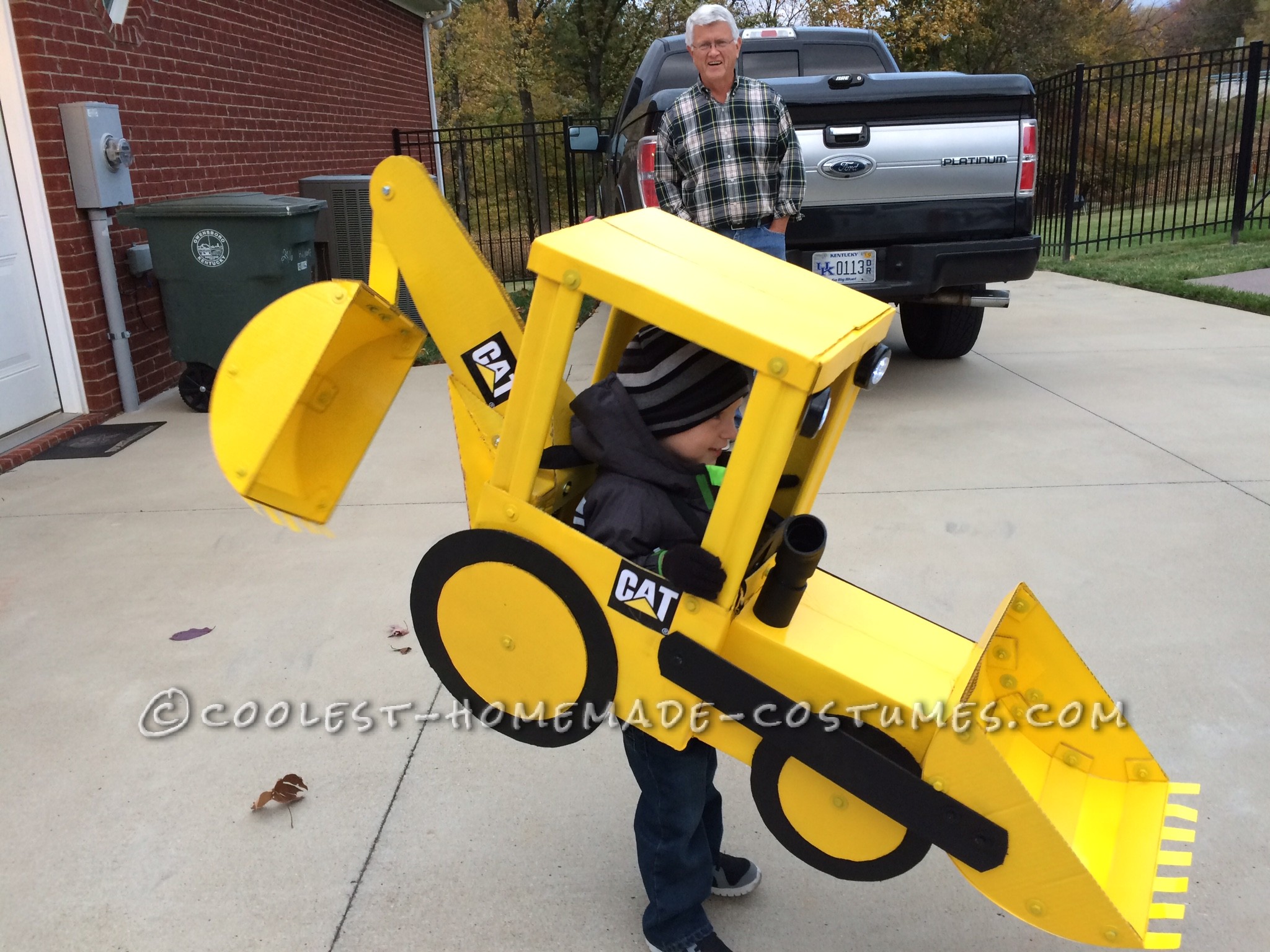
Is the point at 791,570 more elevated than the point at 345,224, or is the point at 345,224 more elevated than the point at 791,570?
the point at 345,224

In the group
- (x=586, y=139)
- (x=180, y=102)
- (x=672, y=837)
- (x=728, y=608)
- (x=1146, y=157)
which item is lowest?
(x=672, y=837)

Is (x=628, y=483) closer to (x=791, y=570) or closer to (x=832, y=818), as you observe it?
(x=791, y=570)

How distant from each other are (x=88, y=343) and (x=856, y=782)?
5716 mm

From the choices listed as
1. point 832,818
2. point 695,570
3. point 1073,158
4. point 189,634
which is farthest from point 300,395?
point 1073,158

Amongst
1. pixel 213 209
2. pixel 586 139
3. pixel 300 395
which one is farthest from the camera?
pixel 586 139

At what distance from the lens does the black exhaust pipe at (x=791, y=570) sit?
1692mm

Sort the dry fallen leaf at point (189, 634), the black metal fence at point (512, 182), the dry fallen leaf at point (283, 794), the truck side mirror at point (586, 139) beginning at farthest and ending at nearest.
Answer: the black metal fence at point (512, 182) → the truck side mirror at point (586, 139) → the dry fallen leaf at point (189, 634) → the dry fallen leaf at point (283, 794)

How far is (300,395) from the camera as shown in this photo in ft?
5.81

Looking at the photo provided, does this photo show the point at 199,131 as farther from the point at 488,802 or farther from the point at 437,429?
the point at 488,802

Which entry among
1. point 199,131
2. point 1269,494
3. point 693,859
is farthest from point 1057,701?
point 199,131

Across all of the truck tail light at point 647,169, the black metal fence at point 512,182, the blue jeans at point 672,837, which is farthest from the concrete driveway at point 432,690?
the black metal fence at point 512,182

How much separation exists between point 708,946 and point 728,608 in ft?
2.57

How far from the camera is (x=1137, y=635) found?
3268 mm

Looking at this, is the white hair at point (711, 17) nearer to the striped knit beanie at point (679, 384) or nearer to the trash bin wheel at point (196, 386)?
the striped knit beanie at point (679, 384)
